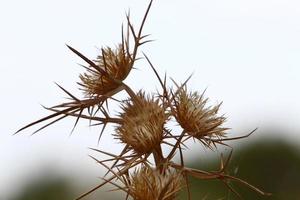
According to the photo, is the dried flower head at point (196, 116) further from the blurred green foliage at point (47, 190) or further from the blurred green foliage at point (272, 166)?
the blurred green foliage at point (47, 190)

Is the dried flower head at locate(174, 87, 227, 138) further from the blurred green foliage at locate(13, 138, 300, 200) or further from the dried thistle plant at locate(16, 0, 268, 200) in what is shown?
the blurred green foliage at locate(13, 138, 300, 200)

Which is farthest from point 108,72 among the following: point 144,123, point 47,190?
point 47,190

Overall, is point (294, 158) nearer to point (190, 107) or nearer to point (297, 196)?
point (297, 196)

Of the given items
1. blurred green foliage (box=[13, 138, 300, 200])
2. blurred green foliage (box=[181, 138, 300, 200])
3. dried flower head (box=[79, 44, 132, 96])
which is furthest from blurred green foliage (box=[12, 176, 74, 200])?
dried flower head (box=[79, 44, 132, 96])

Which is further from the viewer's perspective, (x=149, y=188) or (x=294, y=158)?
(x=294, y=158)

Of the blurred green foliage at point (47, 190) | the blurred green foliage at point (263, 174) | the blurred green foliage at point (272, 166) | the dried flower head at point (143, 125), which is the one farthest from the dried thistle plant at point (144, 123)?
the blurred green foliage at point (47, 190)

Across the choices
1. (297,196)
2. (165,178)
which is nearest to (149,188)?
(165,178)

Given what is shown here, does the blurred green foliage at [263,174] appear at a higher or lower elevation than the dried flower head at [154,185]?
higher
